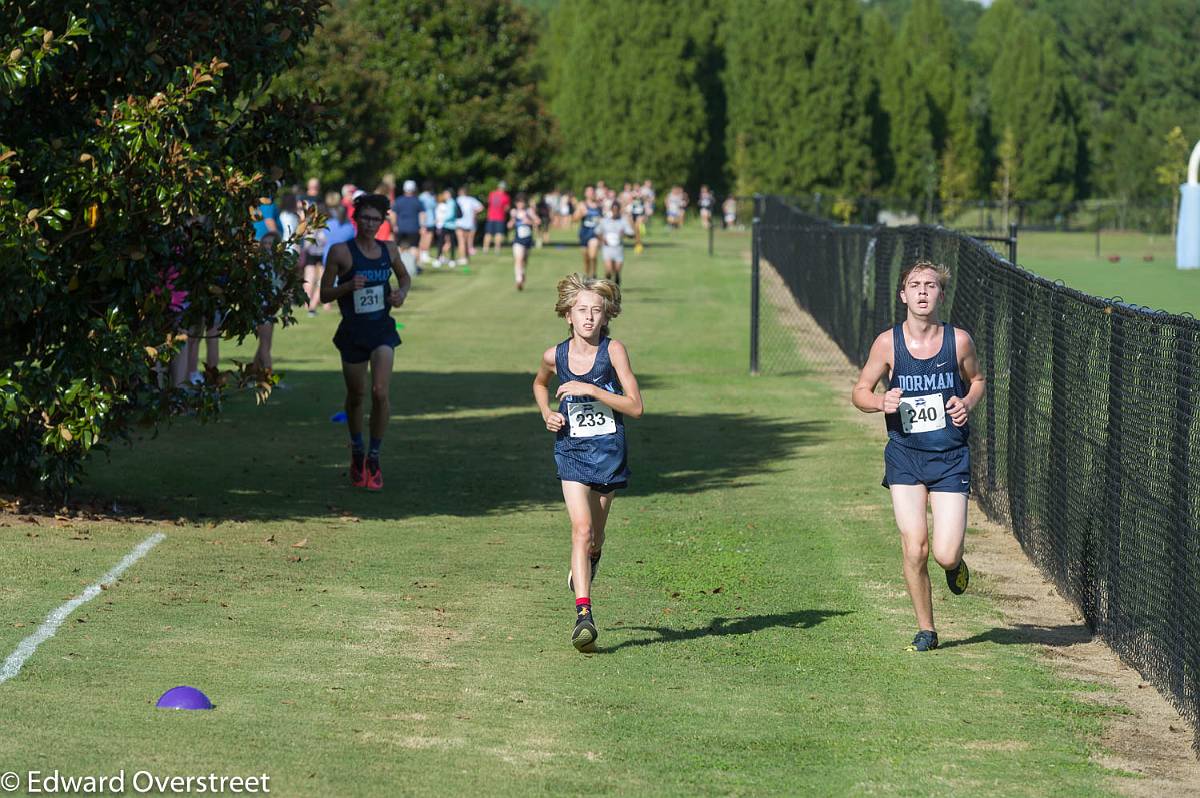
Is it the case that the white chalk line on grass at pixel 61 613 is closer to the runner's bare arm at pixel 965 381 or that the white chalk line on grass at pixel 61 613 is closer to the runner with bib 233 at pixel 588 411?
the runner with bib 233 at pixel 588 411

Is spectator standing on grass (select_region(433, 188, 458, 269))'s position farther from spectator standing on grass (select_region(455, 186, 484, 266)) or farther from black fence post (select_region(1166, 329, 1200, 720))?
black fence post (select_region(1166, 329, 1200, 720))

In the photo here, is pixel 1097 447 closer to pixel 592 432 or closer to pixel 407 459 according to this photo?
pixel 592 432

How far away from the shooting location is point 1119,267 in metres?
45.0

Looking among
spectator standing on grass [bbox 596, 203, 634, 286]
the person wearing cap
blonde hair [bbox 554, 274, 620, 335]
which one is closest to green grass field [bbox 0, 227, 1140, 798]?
blonde hair [bbox 554, 274, 620, 335]

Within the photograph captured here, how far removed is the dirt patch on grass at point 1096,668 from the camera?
6.82 meters

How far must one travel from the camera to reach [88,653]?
26.4ft

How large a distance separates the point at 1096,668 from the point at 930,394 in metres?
1.46

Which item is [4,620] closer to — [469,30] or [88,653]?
[88,653]

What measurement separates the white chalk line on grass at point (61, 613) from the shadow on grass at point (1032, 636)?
161 inches

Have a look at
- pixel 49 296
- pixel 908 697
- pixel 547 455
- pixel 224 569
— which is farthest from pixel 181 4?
pixel 908 697

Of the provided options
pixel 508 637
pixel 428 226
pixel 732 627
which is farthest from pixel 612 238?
pixel 508 637

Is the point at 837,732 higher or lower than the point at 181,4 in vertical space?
lower

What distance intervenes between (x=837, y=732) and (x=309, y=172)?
46.4 m

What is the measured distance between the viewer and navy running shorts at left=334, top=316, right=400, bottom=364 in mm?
13156
